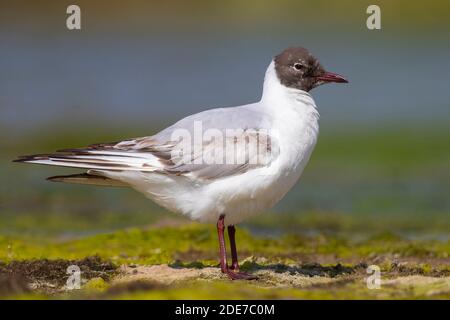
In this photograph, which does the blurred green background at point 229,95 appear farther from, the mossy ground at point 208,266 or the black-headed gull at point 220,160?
the black-headed gull at point 220,160

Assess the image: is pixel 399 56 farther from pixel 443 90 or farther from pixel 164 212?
pixel 164 212

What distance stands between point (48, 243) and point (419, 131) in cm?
1000

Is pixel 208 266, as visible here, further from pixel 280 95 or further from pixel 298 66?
pixel 298 66

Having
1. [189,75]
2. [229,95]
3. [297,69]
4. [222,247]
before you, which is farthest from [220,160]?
[189,75]

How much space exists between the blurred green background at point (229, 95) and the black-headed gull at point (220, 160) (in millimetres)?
4403

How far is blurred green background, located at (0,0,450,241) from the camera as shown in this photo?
49.2 feet

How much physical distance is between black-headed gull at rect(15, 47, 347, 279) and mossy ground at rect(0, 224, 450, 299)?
0.62m

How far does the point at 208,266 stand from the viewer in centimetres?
1009

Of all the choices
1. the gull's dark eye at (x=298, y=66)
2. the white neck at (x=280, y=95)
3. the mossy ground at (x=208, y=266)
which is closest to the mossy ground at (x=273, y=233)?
the mossy ground at (x=208, y=266)

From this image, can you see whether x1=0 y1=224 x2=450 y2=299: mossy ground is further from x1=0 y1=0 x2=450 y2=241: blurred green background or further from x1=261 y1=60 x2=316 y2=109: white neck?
x1=261 y1=60 x2=316 y2=109: white neck

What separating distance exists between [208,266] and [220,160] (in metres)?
1.42

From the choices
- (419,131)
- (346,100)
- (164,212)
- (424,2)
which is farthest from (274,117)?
(424,2)

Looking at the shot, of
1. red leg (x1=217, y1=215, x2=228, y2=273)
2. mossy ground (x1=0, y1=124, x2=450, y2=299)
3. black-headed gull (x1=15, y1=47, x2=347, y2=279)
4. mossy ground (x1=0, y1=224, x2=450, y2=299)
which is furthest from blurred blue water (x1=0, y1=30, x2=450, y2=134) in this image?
red leg (x1=217, y1=215, x2=228, y2=273)

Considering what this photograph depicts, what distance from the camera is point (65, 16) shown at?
2658 cm
